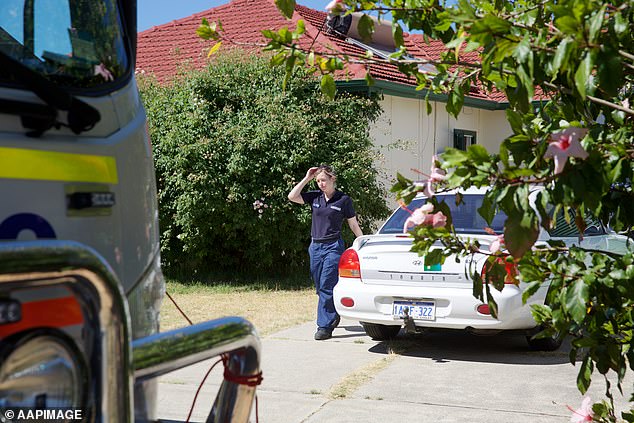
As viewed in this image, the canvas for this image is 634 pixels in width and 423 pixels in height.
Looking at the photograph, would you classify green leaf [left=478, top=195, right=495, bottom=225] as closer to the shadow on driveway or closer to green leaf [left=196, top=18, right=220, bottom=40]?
green leaf [left=196, top=18, right=220, bottom=40]

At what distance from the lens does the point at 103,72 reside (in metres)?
2.52

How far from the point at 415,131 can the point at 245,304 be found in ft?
26.2

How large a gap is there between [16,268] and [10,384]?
0.25 m

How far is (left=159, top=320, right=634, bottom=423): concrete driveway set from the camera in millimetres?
6227

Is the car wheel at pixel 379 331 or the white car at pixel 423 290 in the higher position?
the white car at pixel 423 290

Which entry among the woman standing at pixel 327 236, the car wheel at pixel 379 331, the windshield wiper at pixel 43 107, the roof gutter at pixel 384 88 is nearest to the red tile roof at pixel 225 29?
the roof gutter at pixel 384 88

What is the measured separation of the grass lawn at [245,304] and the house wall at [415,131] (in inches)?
136

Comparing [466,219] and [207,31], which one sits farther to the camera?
[466,219]

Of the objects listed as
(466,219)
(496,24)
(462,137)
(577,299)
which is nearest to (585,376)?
(577,299)

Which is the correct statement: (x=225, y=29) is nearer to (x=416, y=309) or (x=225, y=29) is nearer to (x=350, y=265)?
(x=350, y=265)

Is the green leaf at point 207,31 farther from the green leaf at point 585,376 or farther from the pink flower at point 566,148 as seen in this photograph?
the green leaf at point 585,376

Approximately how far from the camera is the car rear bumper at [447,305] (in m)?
7.90

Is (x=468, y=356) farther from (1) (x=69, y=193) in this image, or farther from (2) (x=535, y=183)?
(1) (x=69, y=193)

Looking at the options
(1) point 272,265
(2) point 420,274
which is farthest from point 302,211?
(2) point 420,274
